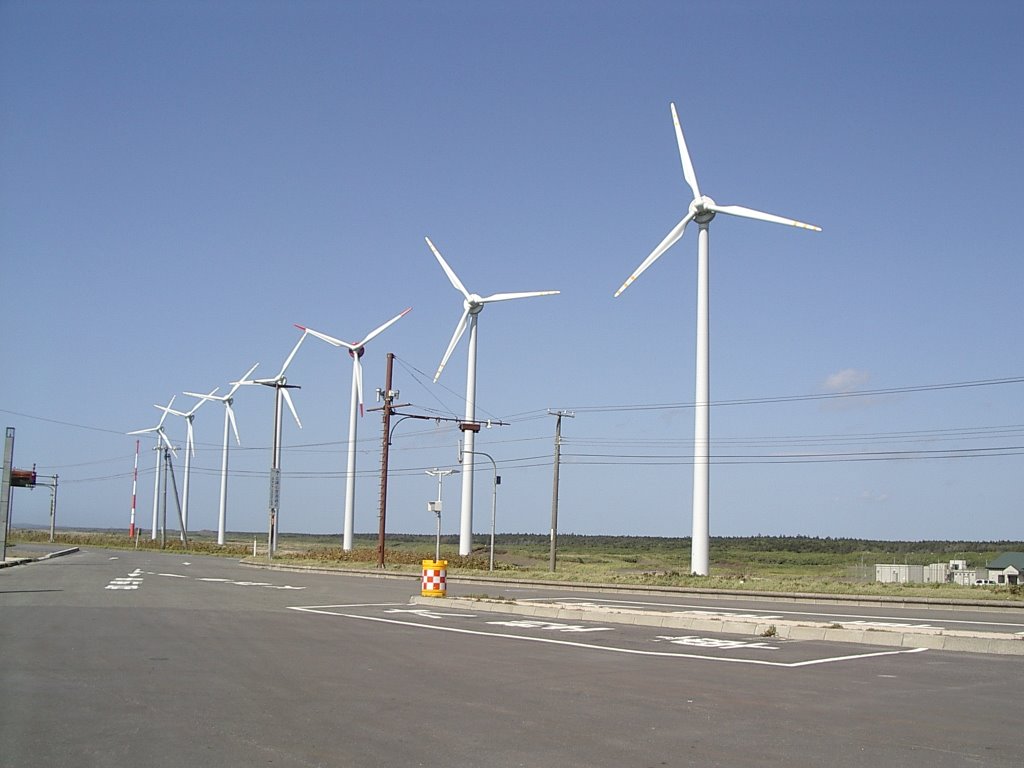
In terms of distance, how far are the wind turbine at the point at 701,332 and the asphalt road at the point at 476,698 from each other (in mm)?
22242

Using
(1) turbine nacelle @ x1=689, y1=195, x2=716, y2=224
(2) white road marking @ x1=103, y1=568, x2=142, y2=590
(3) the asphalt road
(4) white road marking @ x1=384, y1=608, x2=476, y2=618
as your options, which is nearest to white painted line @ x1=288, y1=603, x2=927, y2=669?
(3) the asphalt road

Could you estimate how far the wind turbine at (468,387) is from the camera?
57.0m

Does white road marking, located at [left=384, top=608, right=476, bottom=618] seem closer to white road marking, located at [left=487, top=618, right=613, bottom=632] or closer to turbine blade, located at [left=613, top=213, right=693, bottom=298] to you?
white road marking, located at [left=487, top=618, right=613, bottom=632]

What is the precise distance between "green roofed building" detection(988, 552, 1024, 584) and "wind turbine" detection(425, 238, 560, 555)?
3064 cm

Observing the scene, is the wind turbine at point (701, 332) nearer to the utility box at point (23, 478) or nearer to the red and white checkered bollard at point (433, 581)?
the red and white checkered bollard at point (433, 581)

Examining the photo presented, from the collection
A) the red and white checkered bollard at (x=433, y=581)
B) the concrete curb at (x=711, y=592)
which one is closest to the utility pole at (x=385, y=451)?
the concrete curb at (x=711, y=592)

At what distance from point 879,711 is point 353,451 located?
58.1 m

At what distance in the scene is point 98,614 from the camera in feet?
63.7

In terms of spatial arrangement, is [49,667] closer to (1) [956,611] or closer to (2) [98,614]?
(2) [98,614]

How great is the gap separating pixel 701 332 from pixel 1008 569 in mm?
30316

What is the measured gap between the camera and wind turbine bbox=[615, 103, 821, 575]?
1571 inches

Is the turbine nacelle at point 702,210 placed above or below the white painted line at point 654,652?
above


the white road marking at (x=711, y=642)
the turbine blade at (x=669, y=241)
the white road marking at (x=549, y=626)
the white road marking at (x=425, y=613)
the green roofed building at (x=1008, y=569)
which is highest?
the turbine blade at (x=669, y=241)

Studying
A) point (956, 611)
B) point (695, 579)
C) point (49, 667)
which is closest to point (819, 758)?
point (49, 667)
